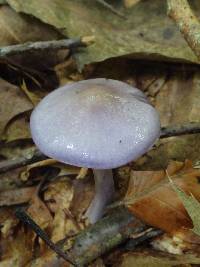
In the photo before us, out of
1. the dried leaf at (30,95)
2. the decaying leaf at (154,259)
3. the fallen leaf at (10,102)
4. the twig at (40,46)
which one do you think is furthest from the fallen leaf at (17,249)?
the twig at (40,46)

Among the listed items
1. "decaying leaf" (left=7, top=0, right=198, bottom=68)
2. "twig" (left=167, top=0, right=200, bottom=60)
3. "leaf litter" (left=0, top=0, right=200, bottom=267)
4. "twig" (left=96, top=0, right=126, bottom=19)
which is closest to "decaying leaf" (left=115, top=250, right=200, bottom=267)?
"leaf litter" (left=0, top=0, right=200, bottom=267)

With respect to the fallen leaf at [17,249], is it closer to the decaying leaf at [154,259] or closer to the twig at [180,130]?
the decaying leaf at [154,259]

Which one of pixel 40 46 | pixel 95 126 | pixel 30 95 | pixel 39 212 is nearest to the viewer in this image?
pixel 95 126

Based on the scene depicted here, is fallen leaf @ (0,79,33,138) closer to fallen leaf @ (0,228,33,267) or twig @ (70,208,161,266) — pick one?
fallen leaf @ (0,228,33,267)

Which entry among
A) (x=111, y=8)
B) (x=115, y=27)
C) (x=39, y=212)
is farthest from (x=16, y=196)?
(x=111, y=8)

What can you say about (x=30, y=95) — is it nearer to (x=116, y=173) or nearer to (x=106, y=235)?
(x=116, y=173)

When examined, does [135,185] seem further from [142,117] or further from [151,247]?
[142,117]
